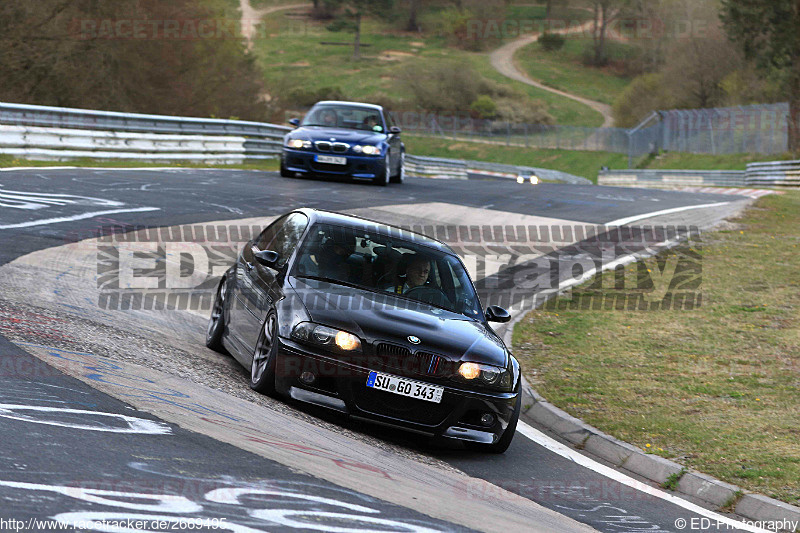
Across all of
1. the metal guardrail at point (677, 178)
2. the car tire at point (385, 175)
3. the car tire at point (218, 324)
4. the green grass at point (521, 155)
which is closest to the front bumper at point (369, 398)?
the car tire at point (218, 324)

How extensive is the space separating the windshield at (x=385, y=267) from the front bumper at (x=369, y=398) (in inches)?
40.4

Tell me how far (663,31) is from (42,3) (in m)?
87.4

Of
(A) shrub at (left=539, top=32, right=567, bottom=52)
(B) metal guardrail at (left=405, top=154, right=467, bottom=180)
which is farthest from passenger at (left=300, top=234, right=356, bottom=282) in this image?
(A) shrub at (left=539, top=32, right=567, bottom=52)

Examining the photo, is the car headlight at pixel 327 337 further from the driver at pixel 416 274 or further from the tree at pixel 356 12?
the tree at pixel 356 12

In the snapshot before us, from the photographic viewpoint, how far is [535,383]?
9.60m

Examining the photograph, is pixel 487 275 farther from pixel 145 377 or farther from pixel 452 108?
pixel 452 108

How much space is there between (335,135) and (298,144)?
0.87 metres

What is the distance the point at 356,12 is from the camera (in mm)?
125062

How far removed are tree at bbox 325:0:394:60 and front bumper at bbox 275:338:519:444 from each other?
385 ft

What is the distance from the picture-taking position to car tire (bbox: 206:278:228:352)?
8.84 m

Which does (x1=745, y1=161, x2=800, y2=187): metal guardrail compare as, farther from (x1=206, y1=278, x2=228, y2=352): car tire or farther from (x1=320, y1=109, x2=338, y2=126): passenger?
(x1=206, y1=278, x2=228, y2=352): car tire

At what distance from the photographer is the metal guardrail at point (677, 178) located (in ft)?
137

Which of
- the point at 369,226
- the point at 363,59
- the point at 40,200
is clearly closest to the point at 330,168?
the point at 40,200

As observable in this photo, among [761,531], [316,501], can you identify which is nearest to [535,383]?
[761,531]
